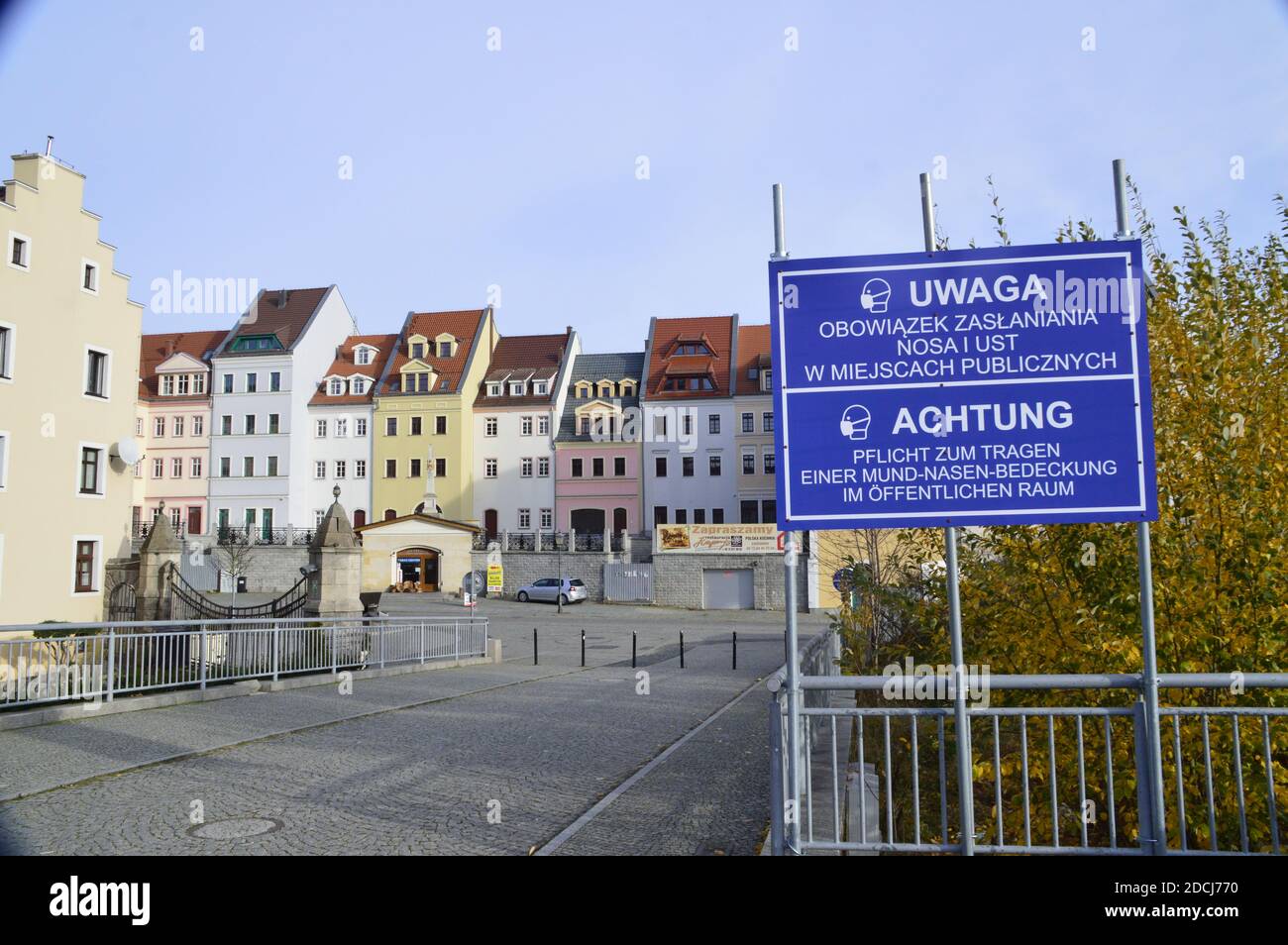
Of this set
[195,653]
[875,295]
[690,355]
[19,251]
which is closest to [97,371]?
[19,251]

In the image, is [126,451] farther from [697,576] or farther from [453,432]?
[453,432]

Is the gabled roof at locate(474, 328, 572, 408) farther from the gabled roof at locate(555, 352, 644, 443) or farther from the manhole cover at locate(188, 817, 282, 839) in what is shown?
the manhole cover at locate(188, 817, 282, 839)

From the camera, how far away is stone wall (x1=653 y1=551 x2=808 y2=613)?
50.1 meters

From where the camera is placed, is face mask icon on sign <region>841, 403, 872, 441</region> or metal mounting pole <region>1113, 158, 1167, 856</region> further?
face mask icon on sign <region>841, 403, 872, 441</region>

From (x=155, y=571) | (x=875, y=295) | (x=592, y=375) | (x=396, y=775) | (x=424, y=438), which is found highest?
(x=592, y=375)

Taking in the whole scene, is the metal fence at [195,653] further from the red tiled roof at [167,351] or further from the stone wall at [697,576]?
the red tiled roof at [167,351]

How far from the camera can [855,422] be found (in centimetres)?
509

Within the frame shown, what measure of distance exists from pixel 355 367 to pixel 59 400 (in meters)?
36.0

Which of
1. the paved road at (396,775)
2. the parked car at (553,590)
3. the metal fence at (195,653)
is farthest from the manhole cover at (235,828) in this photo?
the parked car at (553,590)

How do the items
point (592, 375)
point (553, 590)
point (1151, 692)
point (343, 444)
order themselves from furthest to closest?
1. point (592, 375)
2. point (343, 444)
3. point (553, 590)
4. point (1151, 692)

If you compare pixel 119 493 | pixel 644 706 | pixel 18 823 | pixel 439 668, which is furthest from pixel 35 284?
pixel 18 823

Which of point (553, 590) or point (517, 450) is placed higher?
point (517, 450)

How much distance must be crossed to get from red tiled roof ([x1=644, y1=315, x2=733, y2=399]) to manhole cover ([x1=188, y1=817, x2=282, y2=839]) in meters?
52.9

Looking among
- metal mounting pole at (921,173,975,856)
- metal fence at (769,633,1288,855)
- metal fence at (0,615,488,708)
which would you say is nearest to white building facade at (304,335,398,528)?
metal fence at (0,615,488,708)
